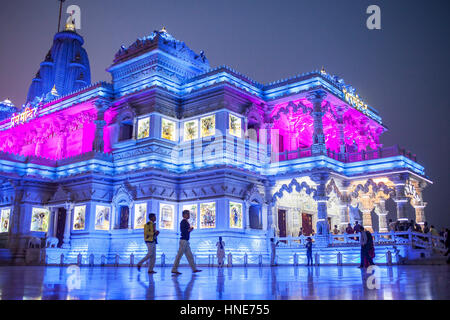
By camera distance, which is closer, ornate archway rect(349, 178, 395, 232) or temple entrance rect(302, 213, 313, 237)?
ornate archway rect(349, 178, 395, 232)

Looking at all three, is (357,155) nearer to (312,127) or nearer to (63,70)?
(312,127)

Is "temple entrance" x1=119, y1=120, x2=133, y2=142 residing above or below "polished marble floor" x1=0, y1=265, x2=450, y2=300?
above

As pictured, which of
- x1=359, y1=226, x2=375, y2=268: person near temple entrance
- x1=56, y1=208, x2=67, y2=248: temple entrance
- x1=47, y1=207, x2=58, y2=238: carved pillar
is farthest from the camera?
x1=56, y1=208, x2=67, y2=248: temple entrance

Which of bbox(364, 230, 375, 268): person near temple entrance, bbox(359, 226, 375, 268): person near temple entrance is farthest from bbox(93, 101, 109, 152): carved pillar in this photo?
bbox(364, 230, 375, 268): person near temple entrance

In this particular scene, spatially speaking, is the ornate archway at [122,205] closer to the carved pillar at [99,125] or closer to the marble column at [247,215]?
the carved pillar at [99,125]

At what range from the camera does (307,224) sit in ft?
113

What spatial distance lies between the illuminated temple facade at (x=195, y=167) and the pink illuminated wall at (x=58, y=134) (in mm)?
314

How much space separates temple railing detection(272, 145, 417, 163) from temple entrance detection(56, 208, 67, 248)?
16.3 metres

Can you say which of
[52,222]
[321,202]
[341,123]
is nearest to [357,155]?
[341,123]

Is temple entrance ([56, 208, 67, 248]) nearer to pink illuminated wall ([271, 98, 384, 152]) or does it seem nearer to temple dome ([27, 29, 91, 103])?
pink illuminated wall ([271, 98, 384, 152])

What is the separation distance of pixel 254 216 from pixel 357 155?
26.2ft

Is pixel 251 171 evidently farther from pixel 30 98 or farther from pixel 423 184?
pixel 30 98

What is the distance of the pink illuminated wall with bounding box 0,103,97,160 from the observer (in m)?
34.0
